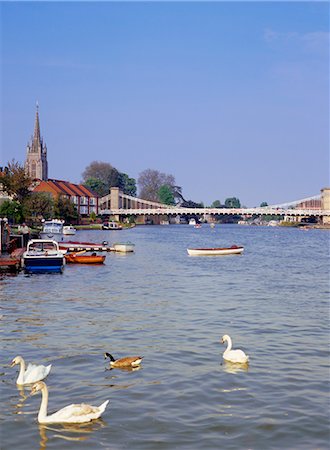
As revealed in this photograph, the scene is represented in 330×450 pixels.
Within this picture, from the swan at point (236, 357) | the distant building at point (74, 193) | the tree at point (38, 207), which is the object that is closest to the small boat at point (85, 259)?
the swan at point (236, 357)

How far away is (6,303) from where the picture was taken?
2861cm

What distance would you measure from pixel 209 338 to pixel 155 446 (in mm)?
9388

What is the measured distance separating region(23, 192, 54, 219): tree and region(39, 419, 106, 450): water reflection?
8605cm

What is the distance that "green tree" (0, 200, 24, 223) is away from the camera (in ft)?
277

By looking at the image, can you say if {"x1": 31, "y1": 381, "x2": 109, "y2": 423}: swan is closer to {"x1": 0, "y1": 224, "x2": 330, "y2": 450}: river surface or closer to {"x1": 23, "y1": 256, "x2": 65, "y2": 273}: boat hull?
{"x1": 0, "y1": 224, "x2": 330, "y2": 450}: river surface

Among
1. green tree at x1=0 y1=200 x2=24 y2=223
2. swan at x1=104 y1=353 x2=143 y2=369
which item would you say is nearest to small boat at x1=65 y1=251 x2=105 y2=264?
green tree at x1=0 y1=200 x2=24 y2=223

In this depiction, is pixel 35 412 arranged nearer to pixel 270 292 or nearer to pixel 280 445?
pixel 280 445

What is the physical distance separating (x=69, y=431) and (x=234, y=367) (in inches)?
235

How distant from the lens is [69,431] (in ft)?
39.9

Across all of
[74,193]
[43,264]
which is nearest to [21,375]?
[43,264]

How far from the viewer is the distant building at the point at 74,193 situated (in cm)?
16312

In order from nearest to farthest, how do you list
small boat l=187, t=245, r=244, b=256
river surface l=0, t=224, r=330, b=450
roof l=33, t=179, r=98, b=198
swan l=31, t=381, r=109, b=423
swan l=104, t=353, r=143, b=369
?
river surface l=0, t=224, r=330, b=450
swan l=31, t=381, r=109, b=423
swan l=104, t=353, r=143, b=369
small boat l=187, t=245, r=244, b=256
roof l=33, t=179, r=98, b=198

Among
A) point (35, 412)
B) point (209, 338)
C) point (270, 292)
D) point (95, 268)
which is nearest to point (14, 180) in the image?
point (95, 268)

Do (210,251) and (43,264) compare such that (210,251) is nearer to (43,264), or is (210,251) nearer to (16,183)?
(43,264)
